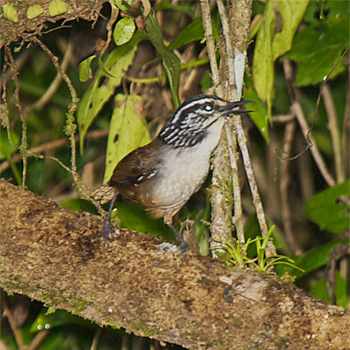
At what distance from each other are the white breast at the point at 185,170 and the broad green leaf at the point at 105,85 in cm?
66

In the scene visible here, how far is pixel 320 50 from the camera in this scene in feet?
11.8

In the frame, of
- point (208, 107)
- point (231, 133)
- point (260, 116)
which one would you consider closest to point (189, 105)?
point (208, 107)

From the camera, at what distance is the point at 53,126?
4.88 metres

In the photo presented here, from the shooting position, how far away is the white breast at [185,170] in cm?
291

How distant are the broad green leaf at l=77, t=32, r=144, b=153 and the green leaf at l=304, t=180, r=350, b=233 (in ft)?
5.54

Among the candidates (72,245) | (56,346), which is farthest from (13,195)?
(56,346)

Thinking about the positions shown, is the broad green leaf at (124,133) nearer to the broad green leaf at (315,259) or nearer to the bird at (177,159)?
the bird at (177,159)

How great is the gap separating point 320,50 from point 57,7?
1.82 meters

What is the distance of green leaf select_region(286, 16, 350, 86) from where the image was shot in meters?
3.52

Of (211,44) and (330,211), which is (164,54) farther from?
A: (330,211)

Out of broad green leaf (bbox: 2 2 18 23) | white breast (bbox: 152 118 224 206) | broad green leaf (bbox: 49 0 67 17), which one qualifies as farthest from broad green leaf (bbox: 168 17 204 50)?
broad green leaf (bbox: 2 2 18 23)

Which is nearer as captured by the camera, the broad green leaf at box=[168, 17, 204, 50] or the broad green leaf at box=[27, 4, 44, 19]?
the broad green leaf at box=[27, 4, 44, 19]

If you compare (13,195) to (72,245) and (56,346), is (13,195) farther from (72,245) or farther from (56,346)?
(56,346)

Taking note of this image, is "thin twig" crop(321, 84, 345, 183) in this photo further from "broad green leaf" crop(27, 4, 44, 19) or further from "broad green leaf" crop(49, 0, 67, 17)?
"broad green leaf" crop(27, 4, 44, 19)
